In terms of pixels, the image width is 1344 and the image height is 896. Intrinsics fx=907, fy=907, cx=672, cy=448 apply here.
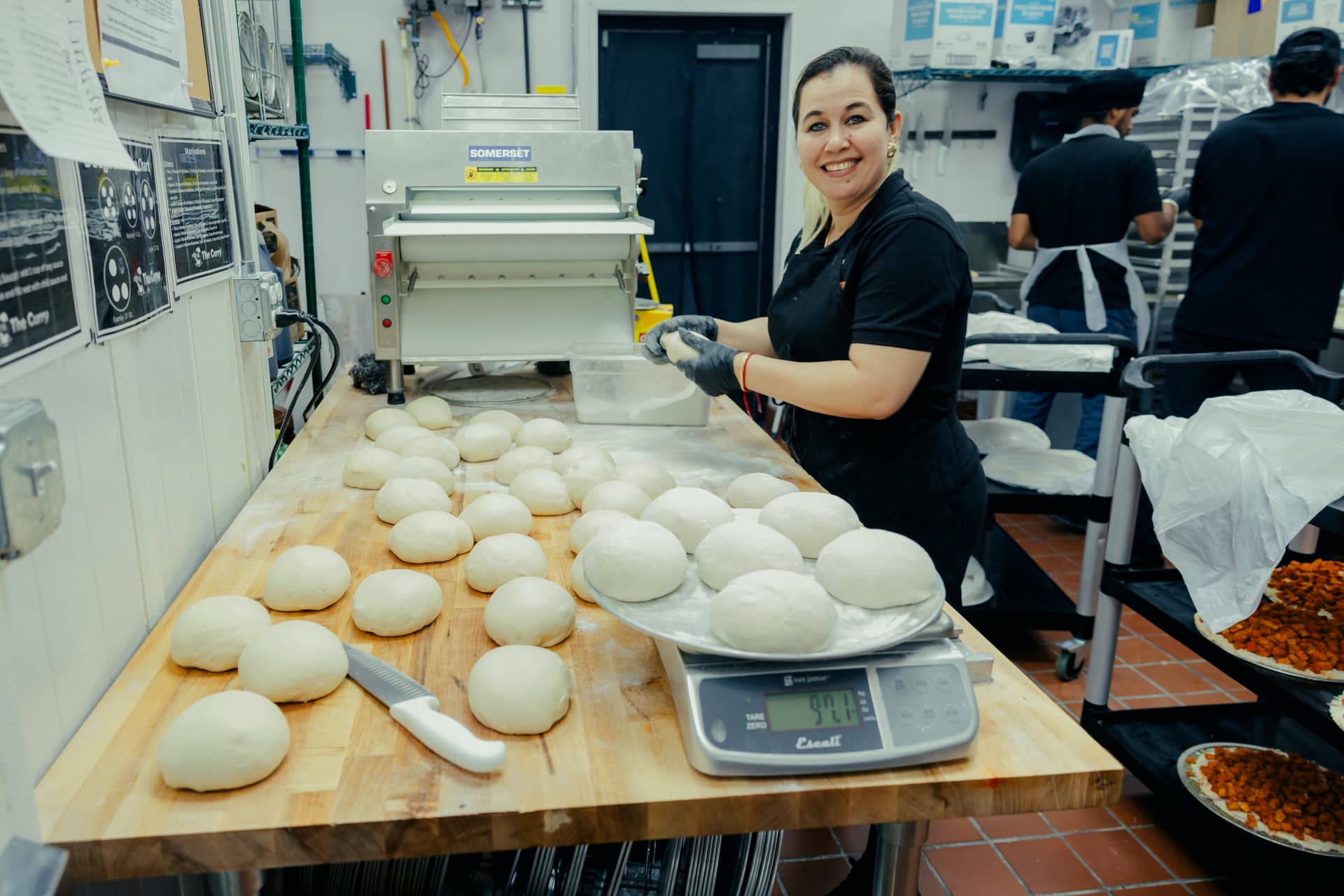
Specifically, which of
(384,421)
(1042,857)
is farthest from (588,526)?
(1042,857)

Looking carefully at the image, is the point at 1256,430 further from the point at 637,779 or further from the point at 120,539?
the point at 120,539

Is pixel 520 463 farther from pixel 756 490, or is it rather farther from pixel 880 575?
pixel 880 575

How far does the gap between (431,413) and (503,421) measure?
7.5 inches

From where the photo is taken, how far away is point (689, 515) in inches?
46.5

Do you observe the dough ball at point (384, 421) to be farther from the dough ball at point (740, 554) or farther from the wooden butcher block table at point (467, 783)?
the dough ball at point (740, 554)

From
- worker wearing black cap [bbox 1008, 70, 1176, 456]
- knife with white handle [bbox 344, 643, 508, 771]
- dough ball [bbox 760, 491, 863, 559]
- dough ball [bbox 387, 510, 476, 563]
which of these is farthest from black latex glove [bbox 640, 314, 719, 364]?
worker wearing black cap [bbox 1008, 70, 1176, 456]

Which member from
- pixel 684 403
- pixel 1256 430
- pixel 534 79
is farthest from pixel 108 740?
pixel 534 79

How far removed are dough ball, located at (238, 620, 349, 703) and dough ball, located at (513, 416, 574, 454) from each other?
0.93 m

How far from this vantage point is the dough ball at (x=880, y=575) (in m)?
0.99

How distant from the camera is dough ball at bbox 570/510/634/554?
142 centimetres

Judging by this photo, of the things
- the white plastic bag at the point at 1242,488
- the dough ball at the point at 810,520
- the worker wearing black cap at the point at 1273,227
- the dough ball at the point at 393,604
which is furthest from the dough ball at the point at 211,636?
the worker wearing black cap at the point at 1273,227

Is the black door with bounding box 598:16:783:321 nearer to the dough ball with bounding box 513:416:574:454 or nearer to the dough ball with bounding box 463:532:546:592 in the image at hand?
the dough ball with bounding box 513:416:574:454

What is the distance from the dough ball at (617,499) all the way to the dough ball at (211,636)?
59 centimetres

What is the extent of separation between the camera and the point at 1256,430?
5.43 feet
